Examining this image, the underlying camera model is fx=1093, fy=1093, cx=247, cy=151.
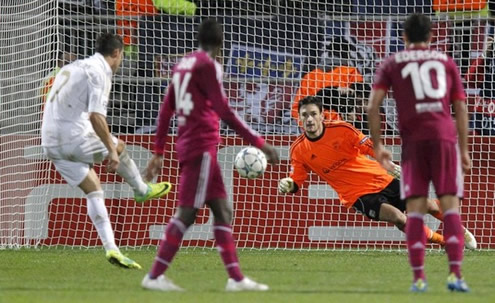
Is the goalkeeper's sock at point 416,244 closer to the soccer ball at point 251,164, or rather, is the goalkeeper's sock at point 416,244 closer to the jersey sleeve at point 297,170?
the soccer ball at point 251,164

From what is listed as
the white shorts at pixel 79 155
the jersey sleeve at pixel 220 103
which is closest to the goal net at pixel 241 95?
the white shorts at pixel 79 155

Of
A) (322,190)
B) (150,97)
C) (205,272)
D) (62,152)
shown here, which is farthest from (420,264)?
(150,97)

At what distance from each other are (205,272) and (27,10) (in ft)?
16.4

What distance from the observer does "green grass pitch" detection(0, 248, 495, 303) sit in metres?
6.51

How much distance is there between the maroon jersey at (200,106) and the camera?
6.71 metres

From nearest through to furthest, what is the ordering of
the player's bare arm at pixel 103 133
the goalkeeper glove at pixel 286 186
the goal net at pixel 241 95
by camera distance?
the player's bare arm at pixel 103 133
the goalkeeper glove at pixel 286 186
the goal net at pixel 241 95

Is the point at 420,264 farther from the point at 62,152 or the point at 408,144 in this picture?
the point at 62,152

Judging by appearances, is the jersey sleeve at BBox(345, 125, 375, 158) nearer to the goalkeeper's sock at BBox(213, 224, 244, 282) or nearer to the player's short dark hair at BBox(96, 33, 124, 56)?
the player's short dark hair at BBox(96, 33, 124, 56)

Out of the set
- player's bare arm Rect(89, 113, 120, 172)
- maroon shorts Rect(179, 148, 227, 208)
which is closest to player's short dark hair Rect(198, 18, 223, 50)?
maroon shorts Rect(179, 148, 227, 208)

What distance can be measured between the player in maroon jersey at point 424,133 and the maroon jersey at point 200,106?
36.1 inches

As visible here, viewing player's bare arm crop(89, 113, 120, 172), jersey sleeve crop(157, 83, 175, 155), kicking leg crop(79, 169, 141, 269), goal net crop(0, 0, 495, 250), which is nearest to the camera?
jersey sleeve crop(157, 83, 175, 155)

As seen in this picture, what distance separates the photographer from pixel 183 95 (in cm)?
686

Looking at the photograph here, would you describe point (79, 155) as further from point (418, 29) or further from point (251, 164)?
point (418, 29)

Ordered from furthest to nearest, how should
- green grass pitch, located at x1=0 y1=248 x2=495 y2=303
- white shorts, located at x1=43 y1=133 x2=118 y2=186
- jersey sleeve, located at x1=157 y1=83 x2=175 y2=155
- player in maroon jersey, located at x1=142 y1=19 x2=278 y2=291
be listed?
1. white shorts, located at x1=43 y1=133 x2=118 y2=186
2. jersey sleeve, located at x1=157 y1=83 x2=175 y2=155
3. player in maroon jersey, located at x1=142 y1=19 x2=278 y2=291
4. green grass pitch, located at x1=0 y1=248 x2=495 y2=303
